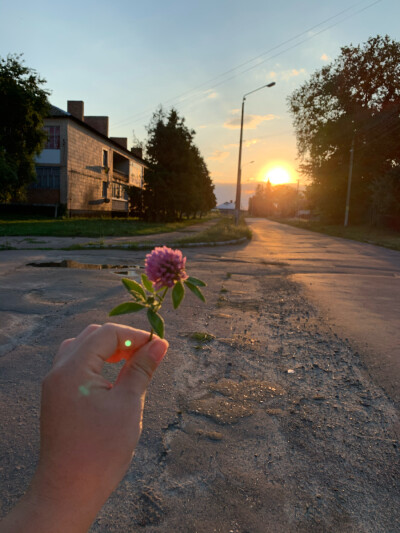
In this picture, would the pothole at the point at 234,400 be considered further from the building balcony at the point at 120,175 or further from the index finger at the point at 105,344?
the building balcony at the point at 120,175

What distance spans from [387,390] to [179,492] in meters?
2.13

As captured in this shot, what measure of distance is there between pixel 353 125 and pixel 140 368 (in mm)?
41435

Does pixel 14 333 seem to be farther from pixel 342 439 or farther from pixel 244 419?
pixel 342 439

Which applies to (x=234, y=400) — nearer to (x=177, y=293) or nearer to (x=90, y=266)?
(x=177, y=293)

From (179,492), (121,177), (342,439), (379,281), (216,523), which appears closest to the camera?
(216,523)

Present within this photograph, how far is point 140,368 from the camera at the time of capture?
924mm

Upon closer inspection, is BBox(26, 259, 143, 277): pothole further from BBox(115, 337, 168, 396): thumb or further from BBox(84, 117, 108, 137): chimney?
BBox(84, 117, 108, 137): chimney

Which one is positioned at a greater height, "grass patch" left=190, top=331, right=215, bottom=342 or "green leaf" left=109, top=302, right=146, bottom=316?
"green leaf" left=109, top=302, right=146, bottom=316

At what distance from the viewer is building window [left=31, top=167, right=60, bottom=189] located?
3175cm

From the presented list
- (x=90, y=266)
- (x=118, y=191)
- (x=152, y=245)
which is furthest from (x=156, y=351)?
(x=118, y=191)

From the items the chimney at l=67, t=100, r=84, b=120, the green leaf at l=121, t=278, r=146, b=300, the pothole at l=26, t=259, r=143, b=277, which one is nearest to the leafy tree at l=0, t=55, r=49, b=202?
Answer: the chimney at l=67, t=100, r=84, b=120

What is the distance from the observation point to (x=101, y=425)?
2.70ft

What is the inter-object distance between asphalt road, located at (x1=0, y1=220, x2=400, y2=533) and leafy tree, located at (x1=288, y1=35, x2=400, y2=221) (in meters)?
35.3

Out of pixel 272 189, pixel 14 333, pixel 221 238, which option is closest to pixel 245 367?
pixel 14 333
